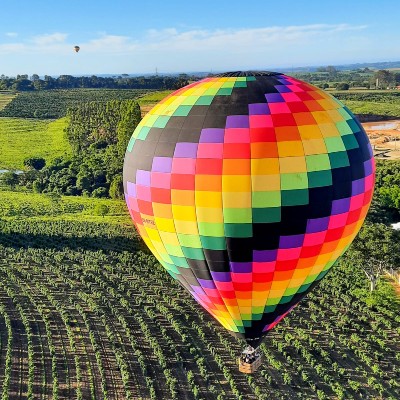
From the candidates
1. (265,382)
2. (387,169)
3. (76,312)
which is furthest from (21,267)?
(387,169)

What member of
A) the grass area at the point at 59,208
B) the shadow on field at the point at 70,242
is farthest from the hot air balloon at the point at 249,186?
the grass area at the point at 59,208

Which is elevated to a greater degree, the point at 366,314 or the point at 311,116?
the point at 311,116

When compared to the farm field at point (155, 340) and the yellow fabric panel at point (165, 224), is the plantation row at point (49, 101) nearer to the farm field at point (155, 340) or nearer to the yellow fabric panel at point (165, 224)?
the farm field at point (155, 340)

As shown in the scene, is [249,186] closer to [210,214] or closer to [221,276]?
[210,214]

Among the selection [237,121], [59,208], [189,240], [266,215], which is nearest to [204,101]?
[237,121]

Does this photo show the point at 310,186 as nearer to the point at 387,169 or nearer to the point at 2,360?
the point at 2,360
